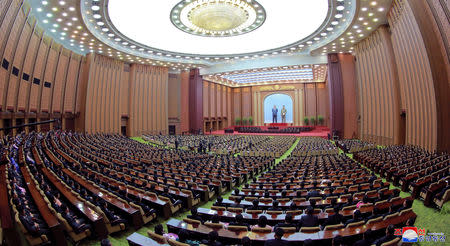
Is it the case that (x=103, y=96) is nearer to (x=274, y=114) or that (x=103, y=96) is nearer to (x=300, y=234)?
(x=300, y=234)

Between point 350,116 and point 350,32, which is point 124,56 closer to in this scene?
point 350,32

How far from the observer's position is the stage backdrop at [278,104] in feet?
139

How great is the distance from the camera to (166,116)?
104ft

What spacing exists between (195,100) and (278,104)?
17097mm

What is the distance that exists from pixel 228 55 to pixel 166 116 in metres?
11.7

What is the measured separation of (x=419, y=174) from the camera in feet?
23.6

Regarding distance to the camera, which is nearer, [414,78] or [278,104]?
[414,78]

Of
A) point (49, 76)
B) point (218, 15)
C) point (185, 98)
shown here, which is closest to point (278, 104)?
point (185, 98)

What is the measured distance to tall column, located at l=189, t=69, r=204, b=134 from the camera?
1307 inches

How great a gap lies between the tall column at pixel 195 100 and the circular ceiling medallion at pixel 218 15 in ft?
39.2

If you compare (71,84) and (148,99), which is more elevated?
(71,84)

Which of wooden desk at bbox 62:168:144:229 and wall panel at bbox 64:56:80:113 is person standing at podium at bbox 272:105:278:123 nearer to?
wall panel at bbox 64:56:80:113

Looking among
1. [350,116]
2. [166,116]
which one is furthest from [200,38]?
[350,116]

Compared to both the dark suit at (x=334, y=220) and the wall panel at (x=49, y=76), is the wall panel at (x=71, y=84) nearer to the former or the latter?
the wall panel at (x=49, y=76)
